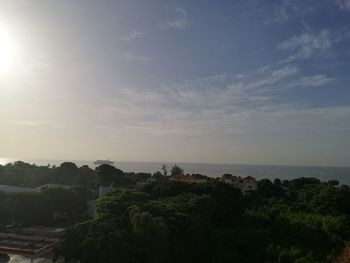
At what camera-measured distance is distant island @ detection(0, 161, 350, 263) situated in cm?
1661

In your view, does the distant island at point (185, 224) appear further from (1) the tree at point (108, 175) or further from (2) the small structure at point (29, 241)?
(1) the tree at point (108, 175)

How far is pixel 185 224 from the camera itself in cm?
1908

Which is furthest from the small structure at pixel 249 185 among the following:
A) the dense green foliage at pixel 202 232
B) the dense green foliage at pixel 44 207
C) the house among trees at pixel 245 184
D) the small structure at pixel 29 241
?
the small structure at pixel 29 241

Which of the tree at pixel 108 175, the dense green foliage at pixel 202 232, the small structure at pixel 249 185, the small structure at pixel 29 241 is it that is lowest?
the small structure at pixel 29 241

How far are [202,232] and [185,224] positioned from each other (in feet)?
4.78

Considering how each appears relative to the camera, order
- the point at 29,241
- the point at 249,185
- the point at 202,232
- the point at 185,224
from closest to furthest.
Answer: the point at 185,224
the point at 202,232
the point at 29,241
the point at 249,185

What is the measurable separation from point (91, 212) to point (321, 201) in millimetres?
20458

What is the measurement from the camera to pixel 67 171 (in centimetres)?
5759

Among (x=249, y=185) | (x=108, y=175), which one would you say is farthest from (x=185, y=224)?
(x=108, y=175)

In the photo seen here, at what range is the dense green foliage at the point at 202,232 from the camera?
16422 millimetres

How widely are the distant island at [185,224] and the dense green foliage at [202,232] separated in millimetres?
41

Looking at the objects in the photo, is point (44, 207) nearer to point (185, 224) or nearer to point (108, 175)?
point (108, 175)

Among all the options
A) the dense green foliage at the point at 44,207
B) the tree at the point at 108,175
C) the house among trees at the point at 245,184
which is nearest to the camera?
the dense green foliage at the point at 44,207

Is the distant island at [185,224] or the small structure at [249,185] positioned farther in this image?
the small structure at [249,185]
